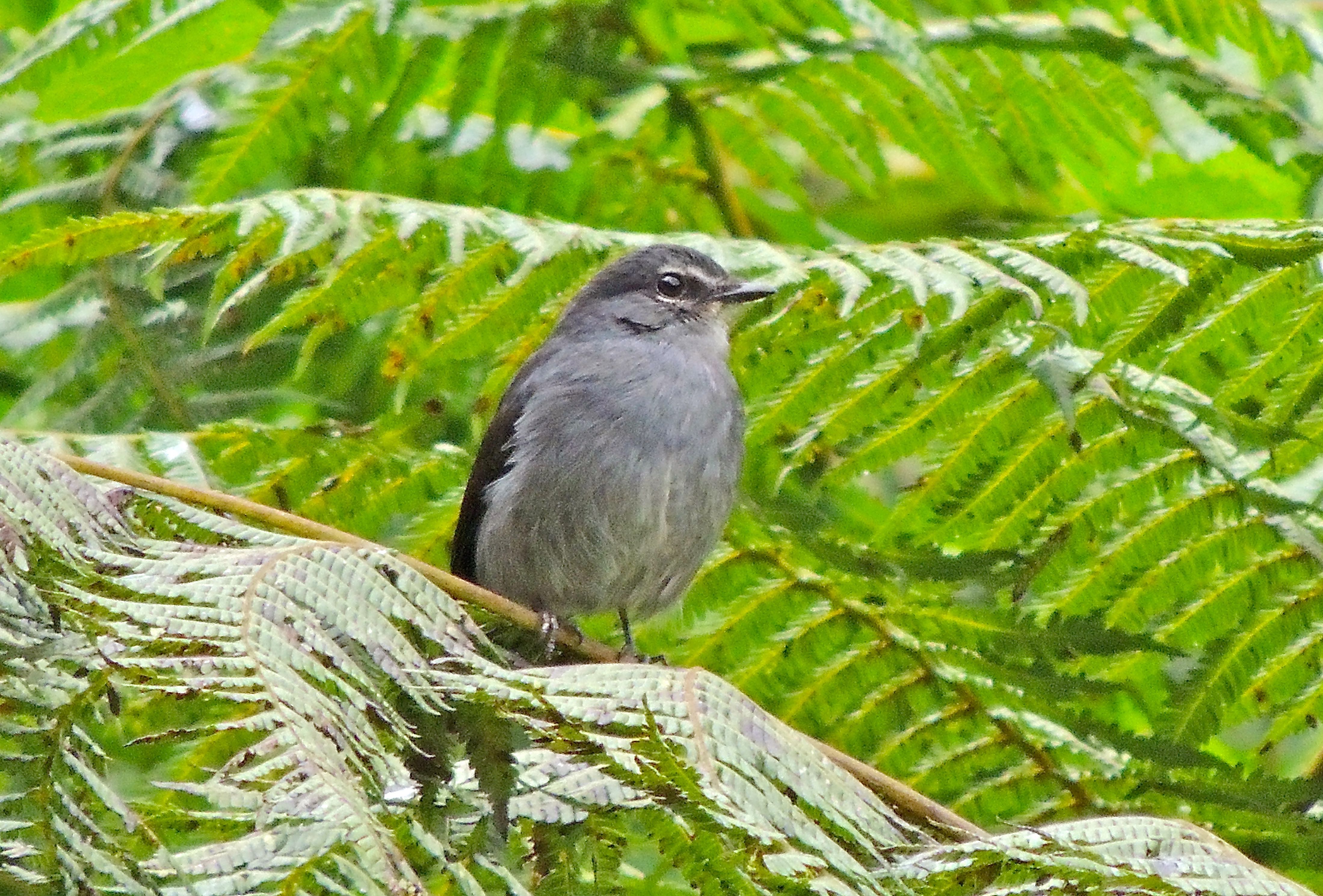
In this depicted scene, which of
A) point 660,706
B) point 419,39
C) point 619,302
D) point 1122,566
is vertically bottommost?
point 1122,566

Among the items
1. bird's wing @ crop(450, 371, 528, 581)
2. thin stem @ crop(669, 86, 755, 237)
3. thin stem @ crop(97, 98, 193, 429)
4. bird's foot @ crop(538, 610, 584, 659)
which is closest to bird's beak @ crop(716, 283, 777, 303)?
thin stem @ crop(669, 86, 755, 237)

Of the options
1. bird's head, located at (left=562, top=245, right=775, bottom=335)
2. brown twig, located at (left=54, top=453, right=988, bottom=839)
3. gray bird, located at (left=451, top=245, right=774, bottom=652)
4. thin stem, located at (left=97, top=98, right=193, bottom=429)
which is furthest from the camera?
bird's head, located at (left=562, top=245, right=775, bottom=335)

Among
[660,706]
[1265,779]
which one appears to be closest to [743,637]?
[1265,779]

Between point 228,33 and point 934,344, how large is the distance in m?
2.74

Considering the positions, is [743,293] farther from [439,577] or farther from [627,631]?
[439,577]

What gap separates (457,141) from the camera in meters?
4.68

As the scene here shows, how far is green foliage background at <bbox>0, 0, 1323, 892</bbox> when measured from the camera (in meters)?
3.21

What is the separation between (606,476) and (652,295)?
74 cm

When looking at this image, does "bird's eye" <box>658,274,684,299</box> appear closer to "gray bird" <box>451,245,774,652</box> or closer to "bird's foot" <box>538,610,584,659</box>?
"gray bird" <box>451,245,774,652</box>

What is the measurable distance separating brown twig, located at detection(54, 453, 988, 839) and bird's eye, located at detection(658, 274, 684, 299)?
165 centimetres

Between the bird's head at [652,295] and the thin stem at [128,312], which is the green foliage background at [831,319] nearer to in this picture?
the thin stem at [128,312]

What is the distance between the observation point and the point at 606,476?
13.1ft

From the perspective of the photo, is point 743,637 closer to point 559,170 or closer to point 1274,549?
point 1274,549

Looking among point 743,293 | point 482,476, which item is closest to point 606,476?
point 482,476
